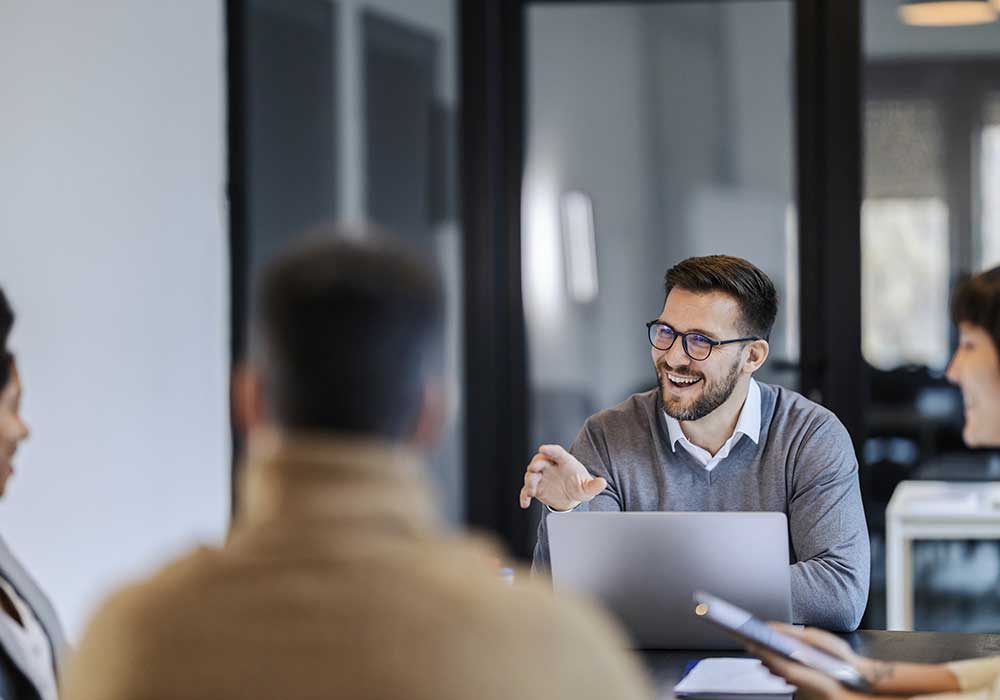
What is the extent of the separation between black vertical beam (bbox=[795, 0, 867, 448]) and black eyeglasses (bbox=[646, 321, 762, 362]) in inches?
64.7

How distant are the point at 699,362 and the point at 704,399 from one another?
0.08 metres

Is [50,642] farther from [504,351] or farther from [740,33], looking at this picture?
[740,33]

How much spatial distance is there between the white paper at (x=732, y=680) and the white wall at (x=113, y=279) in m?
2.21

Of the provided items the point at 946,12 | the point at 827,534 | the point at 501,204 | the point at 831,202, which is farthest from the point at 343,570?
the point at 946,12

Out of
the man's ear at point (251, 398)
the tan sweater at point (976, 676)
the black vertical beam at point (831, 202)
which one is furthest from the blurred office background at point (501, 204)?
the man's ear at point (251, 398)

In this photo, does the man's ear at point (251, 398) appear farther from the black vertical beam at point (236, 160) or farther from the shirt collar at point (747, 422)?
the black vertical beam at point (236, 160)

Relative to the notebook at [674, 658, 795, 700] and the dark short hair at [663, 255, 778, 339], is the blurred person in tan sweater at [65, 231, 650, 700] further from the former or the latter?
the dark short hair at [663, 255, 778, 339]

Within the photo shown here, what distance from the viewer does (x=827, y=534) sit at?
2699mm

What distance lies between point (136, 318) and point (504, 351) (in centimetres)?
121

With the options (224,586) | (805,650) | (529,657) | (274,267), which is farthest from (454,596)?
(805,650)

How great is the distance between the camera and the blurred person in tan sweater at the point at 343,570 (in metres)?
1.16

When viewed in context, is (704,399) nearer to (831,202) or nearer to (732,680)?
(732,680)

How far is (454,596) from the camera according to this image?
1.18 m

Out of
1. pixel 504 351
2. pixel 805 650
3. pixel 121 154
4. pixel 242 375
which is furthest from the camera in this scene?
pixel 504 351
